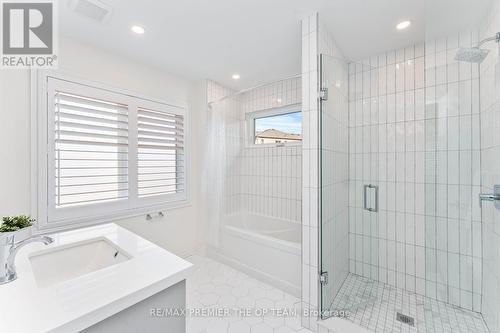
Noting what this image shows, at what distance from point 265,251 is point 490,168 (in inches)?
71.9

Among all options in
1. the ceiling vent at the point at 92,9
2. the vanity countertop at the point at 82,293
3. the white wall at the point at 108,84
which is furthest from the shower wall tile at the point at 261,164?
the vanity countertop at the point at 82,293

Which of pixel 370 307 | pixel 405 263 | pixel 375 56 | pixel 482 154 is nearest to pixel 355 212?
pixel 405 263

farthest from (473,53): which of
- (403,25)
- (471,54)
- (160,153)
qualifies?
(160,153)

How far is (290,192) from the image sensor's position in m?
2.85

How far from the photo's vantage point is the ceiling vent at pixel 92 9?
4.75ft

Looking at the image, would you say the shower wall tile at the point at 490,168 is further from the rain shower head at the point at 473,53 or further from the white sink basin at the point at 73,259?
the white sink basin at the point at 73,259

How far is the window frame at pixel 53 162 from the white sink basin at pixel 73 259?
74cm

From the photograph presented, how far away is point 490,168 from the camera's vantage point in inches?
48.3

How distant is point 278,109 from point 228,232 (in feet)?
5.99

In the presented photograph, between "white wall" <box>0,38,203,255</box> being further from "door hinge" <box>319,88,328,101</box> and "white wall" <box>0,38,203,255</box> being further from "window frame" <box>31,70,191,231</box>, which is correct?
"door hinge" <box>319,88,328,101</box>

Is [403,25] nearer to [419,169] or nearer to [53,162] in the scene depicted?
[419,169]

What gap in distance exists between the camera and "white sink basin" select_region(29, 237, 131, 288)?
113 centimetres

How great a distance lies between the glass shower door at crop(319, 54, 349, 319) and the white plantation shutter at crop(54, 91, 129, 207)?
1987 millimetres

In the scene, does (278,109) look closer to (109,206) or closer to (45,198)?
(109,206)
